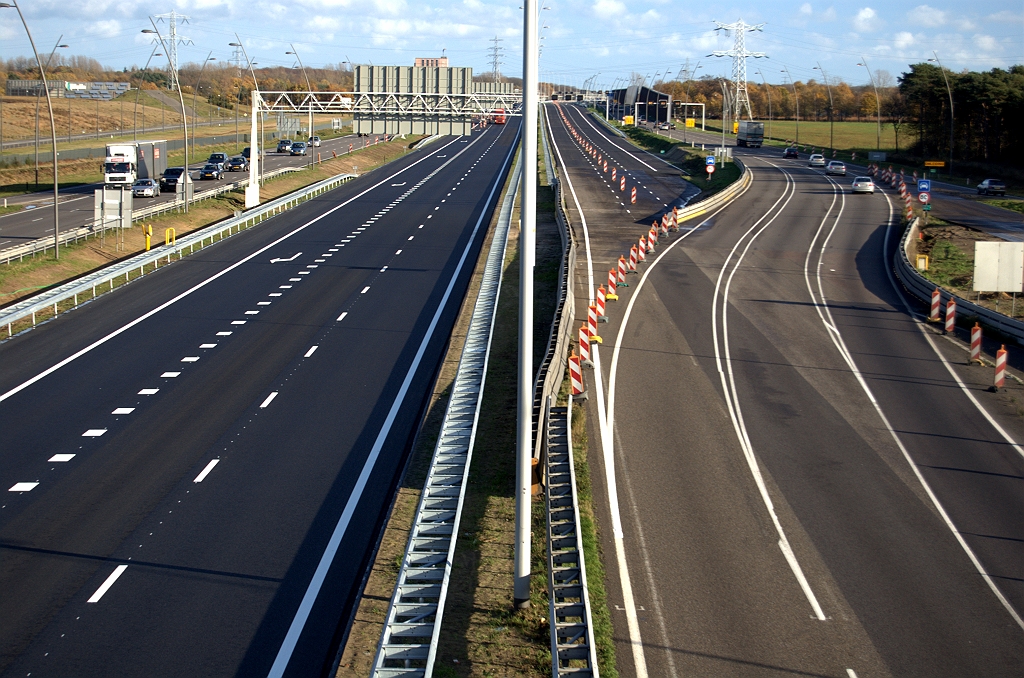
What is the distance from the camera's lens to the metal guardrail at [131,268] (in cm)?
2864

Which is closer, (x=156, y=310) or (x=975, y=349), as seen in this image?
(x=975, y=349)

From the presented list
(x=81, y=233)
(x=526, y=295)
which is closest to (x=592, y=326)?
(x=526, y=295)

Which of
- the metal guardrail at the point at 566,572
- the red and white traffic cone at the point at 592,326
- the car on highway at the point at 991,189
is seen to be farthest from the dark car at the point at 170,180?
the car on highway at the point at 991,189

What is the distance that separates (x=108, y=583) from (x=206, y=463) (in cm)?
461

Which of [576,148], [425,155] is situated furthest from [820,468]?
[576,148]

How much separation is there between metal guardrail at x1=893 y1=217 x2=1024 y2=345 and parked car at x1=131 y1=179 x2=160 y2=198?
43836 millimetres

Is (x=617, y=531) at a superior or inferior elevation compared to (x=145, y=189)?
inferior

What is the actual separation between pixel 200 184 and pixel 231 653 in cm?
6179

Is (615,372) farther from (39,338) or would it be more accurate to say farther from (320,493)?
(39,338)

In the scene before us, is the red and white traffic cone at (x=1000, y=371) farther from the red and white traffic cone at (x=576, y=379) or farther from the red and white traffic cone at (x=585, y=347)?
the red and white traffic cone at (x=576, y=379)

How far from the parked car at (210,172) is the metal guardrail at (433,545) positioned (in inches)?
2105

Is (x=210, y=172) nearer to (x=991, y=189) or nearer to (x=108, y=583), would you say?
(x=991, y=189)

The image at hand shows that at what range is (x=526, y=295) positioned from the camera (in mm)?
12273

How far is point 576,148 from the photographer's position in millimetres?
107312
